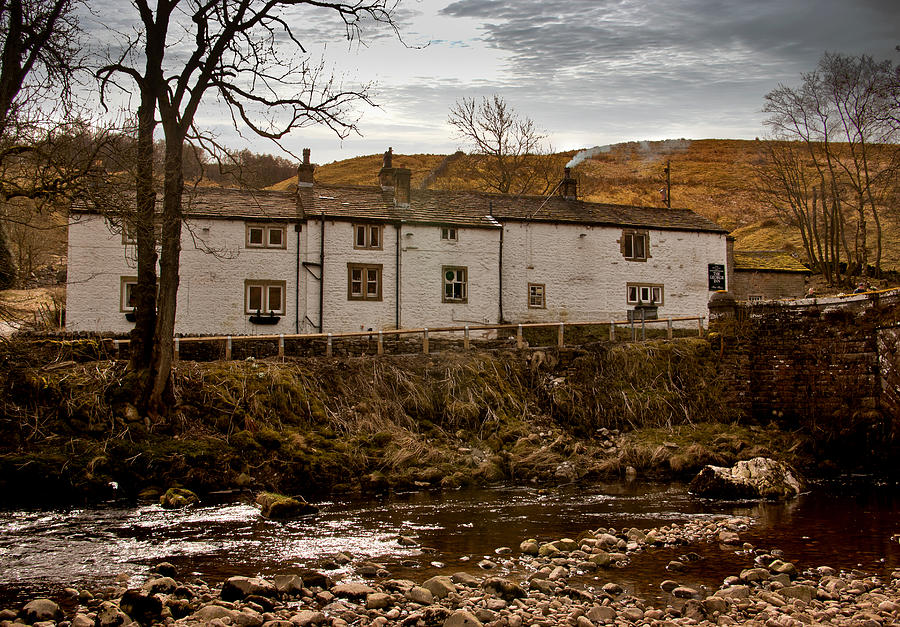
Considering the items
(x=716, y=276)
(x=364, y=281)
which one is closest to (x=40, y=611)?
(x=364, y=281)

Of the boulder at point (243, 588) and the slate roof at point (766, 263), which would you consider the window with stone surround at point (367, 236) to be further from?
the boulder at point (243, 588)

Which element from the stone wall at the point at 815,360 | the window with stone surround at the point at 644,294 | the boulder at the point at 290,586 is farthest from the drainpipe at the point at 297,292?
the boulder at the point at 290,586

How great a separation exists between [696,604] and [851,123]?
40747 mm

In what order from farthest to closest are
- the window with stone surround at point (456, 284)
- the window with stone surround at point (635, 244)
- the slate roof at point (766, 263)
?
the slate roof at point (766, 263), the window with stone surround at point (635, 244), the window with stone surround at point (456, 284)

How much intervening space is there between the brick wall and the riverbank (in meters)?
12.1

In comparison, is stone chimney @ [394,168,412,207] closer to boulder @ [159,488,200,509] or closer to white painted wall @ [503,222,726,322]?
white painted wall @ [503,222,726,322]

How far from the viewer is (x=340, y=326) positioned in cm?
3144

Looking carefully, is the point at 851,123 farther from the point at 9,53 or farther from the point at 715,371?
the point at 9,53

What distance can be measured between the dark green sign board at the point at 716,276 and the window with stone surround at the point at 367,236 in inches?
692

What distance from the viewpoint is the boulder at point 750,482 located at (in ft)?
53.8

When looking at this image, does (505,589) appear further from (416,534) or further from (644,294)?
(644,294)

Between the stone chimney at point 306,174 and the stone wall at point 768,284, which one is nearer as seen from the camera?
the stone chimney at point 306,174

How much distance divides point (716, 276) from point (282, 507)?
2991 cm

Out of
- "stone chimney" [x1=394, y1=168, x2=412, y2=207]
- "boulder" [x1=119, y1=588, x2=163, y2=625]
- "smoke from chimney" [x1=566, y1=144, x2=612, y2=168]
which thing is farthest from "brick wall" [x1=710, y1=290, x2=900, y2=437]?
"smoke from chimney" [x1=566, y1=144, x2=612, y2=168]
